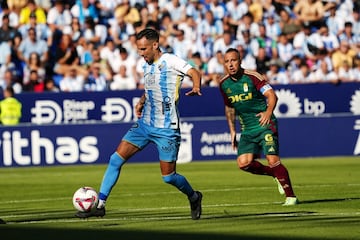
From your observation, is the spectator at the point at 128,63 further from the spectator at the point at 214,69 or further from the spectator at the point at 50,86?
the spectator at the point at 214,69

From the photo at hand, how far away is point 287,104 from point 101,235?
17.6 meters

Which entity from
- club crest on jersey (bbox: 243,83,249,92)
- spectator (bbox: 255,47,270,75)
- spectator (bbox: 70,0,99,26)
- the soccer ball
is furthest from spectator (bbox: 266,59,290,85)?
the soccer ball

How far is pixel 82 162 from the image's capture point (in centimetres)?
2534

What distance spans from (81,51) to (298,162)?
718cm

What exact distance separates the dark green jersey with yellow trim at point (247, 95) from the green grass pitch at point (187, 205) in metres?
1.19

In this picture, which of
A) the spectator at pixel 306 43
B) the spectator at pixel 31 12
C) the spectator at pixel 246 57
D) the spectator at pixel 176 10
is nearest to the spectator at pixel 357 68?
the spectator at pixel 306 43

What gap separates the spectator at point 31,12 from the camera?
94.5 feet

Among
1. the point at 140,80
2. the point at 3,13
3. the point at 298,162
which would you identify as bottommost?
the point at 298,162

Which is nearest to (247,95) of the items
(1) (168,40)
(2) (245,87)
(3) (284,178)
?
(2) (245,87)

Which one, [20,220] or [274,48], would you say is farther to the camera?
[274,48]

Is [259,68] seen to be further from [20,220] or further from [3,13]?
[20,220]

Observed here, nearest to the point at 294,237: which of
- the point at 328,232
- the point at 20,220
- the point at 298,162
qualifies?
the point at 328,232

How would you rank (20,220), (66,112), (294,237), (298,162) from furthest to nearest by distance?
(66,112), (298,162), (20,220), (294,237)

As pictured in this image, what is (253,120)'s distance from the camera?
49.6 feet
